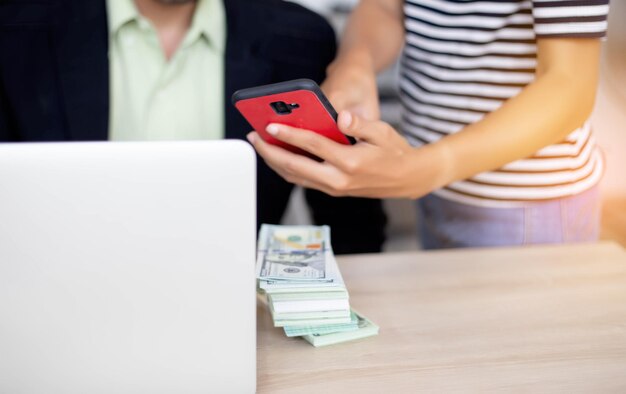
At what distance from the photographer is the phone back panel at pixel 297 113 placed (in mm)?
860

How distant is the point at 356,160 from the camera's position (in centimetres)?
97

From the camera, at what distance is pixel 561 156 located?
126cm

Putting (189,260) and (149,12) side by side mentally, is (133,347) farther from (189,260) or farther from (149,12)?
(149,12)

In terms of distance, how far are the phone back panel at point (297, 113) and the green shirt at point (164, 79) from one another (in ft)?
1.99

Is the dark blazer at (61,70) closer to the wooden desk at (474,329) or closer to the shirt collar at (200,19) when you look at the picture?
the shirt collar at (200,19)

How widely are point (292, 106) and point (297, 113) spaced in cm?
2

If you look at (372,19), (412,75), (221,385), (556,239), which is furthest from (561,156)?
(221,385)

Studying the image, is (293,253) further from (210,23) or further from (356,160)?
(210,23)

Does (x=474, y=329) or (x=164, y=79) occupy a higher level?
(x=164, y=79)

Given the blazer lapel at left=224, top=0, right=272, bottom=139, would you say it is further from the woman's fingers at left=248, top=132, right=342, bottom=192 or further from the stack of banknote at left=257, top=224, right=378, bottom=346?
the stack of banknote at left=257, top=224, right=378, bottom=346

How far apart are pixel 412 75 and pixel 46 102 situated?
0.77m

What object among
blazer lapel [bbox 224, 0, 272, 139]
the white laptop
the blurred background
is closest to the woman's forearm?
the blurred background

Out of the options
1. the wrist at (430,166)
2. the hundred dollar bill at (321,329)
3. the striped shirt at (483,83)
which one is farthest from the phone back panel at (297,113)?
the striped shirt at (483,83)

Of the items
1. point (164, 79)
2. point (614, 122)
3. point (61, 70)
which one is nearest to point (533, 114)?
point (614, 122)
